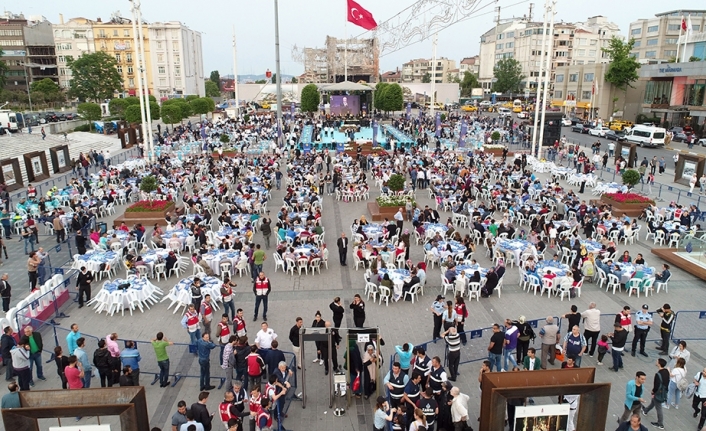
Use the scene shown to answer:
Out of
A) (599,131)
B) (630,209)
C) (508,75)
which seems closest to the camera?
(630,209)

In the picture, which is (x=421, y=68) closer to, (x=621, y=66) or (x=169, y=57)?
(x=169, y=57)

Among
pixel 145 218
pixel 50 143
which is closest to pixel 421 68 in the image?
pixel 50 143

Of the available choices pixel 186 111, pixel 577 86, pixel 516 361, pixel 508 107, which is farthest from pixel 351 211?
pixel 508 107

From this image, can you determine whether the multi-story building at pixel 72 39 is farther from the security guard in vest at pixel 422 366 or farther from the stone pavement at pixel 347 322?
the security guard in vest at pixel 422 366

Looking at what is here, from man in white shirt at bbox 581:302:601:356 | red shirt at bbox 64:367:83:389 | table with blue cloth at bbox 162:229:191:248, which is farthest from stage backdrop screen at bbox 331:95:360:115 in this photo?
red shirt at bbox 64:367:83:389

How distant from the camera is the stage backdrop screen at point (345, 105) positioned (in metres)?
65.9

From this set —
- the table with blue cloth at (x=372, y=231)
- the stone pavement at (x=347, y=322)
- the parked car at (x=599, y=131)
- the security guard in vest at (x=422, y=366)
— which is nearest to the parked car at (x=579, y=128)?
the parked car at (x=599, y=131)

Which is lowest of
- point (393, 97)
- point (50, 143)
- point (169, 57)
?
point (50, 143)

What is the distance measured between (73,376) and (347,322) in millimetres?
5850

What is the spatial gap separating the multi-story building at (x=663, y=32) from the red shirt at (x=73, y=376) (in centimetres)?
7675

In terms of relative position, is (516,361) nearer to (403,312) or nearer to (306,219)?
(403,312)

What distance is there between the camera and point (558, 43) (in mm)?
91750

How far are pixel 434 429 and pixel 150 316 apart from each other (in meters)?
7.66

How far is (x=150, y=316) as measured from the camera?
483 inches
